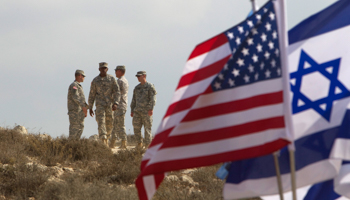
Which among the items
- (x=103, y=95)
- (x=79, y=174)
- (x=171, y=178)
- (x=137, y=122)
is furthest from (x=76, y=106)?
(x=171, y=178)

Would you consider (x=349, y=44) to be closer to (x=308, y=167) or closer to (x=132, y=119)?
(x=308, y=167)

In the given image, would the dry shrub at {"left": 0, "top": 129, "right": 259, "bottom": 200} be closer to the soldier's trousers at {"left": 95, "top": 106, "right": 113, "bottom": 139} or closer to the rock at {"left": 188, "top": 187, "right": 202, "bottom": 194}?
the rock at {"left": 188, "top": 187, "right": 202, "bottom": 194}

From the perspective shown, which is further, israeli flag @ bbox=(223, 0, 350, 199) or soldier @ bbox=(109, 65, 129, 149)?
soldier @ bbox=(109, 65, 129, 149)

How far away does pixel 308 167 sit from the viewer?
521 cm

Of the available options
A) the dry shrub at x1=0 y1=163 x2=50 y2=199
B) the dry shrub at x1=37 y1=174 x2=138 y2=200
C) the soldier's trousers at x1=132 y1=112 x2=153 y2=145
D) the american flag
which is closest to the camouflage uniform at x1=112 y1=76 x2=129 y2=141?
the soldier's trousers at x1=132 y1=112 x2=153 y2=145

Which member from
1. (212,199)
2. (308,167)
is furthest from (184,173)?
(308,167)

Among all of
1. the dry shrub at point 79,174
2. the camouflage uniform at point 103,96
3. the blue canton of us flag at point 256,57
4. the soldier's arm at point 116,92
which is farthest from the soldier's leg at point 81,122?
the blue canton of us flag at point 256,57

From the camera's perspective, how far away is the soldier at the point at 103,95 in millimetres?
14094

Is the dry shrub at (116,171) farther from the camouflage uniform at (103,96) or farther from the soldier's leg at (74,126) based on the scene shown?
the soldier's leg at (74,126)

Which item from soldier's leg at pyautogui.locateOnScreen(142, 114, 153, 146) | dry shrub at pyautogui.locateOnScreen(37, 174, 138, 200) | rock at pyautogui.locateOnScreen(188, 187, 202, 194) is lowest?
rock at pyautogui.locateOnScreen(188, 187, 202, 194)

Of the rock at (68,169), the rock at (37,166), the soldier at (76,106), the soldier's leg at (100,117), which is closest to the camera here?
the rock at (37,166)

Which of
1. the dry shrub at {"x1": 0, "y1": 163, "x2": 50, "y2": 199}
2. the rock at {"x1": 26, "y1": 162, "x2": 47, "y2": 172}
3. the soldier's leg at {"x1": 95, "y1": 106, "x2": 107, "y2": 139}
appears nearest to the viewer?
the dry shrub at {"x1": 0, "y1": 163, "x2": 50, "y2": 199}

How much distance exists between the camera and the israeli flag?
517cm

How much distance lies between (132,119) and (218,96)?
422 inches
